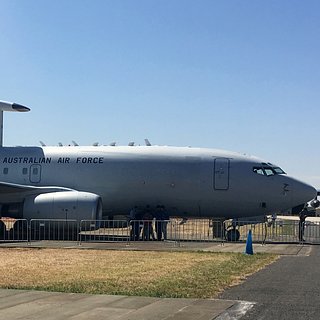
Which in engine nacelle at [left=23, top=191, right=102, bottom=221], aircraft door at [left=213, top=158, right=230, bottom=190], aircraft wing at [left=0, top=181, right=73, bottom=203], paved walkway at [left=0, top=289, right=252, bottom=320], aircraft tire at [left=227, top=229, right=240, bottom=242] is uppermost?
aircraft door at [left=213, top=158, right=230, bottom=190]

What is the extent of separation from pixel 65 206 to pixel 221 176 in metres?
6.88

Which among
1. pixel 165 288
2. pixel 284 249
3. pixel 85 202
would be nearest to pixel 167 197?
pixel 85 202

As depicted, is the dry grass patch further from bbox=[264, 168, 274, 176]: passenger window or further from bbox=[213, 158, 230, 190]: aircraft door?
bbox=[264, 168, 274, 176]: passenger window

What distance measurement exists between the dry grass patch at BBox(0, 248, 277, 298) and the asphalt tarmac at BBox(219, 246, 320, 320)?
0.43m

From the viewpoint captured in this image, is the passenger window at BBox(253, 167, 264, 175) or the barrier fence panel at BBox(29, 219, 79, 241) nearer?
the barrier fence panel at BBox(29, 219, 79, 241)

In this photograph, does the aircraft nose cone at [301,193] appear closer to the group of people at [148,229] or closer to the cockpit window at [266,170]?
the cockpit window at [266,170]

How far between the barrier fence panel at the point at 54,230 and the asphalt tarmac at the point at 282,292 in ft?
38.8

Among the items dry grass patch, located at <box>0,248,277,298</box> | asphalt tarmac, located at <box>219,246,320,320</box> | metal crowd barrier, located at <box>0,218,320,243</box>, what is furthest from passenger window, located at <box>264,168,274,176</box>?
asphalt tarmac, located at <box>219,246,320,320</box>

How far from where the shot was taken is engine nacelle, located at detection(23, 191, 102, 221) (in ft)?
83.1

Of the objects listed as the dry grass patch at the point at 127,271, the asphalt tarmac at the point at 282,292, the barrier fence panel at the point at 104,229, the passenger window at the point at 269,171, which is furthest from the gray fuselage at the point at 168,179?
the asphalt tarmac at the point at 282,292

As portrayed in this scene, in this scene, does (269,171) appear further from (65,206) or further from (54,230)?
(54,230)

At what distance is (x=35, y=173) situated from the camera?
93.4ft

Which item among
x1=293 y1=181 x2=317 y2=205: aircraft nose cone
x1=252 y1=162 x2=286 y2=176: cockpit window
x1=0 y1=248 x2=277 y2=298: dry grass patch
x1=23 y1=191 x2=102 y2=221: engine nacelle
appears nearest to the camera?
x1=0 y1=248 x2=277 y2=298: dry grass patch

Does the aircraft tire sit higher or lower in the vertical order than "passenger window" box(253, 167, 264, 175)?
lower
